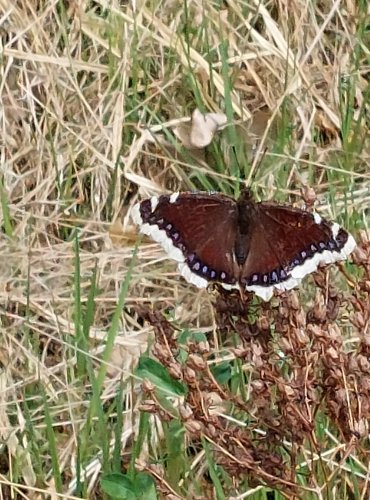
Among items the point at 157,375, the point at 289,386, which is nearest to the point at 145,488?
the point at 157,375

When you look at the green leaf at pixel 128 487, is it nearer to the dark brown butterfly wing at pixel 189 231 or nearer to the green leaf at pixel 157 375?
the green leaf at pixel 157 375

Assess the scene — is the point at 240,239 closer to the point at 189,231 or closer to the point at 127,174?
the point at 189,231

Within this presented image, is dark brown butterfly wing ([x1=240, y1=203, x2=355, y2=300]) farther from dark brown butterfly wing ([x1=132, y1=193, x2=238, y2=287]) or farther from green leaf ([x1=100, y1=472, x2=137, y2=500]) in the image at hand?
green leaf ([x1=100, y1=472, x2=137, y2=500])

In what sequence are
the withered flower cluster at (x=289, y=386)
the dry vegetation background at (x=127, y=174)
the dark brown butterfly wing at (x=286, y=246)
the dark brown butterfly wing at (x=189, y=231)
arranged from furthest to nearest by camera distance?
the dry vegetation background at (x=127, y=174)
the dark brown butterfly wing at (x=189, y=231)
the dark brown butterfly wing at (x=286, y=246)
the withered flower cluster at (x=289, y=386)

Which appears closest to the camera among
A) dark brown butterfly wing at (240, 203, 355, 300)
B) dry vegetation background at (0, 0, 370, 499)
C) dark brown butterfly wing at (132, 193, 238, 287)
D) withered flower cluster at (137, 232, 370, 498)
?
withered flower cluster at (137, 232, 370, 498)

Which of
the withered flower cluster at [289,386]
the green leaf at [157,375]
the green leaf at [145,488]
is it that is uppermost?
the withered flower cluster at [289,386]

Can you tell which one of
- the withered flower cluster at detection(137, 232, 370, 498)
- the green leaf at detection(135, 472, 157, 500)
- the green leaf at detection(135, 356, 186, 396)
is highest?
the withered flower cluster at detection(137, 232, 370, 498)

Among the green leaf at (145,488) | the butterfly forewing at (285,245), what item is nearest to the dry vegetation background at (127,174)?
the green leaf at (145,488)

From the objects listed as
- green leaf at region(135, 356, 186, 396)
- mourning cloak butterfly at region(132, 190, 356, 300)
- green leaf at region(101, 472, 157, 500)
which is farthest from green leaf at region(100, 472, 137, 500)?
mourning cloak butterfly at region(132, 190, 356, 300)

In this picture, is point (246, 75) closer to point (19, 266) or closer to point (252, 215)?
point (19, 266)
